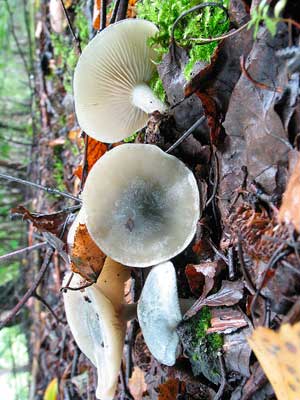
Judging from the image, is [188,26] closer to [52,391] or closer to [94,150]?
[94,150]

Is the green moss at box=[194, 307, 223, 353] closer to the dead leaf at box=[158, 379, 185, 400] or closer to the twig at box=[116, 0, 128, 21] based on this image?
the dead leaf at box=[158, 379, 185, 400]

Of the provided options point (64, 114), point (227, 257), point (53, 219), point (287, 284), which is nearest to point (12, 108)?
point (64, 114)

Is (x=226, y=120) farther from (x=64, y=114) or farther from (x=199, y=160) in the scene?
(x=64, y=114)

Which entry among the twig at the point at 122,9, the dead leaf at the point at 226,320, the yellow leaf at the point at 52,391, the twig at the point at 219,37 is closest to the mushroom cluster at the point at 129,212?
the dead leaf at the point at 226,320

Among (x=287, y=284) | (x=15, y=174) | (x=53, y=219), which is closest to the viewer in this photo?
(x=287, y=284)

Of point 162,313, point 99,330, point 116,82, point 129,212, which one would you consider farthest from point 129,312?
point 116,82

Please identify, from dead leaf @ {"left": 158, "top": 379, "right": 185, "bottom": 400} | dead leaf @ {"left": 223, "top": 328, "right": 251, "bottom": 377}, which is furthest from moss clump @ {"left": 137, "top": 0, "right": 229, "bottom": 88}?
dead leaf @ {"left": 158, "top": 379, "right": 185, "bottom": 400}

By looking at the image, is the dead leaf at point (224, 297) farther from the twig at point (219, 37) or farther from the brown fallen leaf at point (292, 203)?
the twig at point (219, 37)
